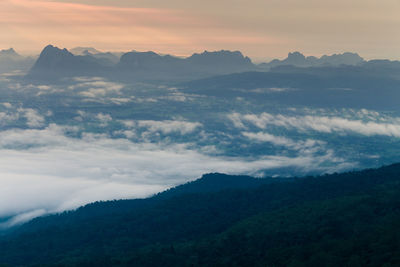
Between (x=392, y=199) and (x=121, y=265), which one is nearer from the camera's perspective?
(x=121, y=265)

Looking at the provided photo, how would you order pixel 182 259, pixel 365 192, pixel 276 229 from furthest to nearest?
pixel 365 192 < pixel 276 229 < pixel 182 259

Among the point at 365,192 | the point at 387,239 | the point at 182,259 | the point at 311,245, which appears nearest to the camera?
the point at 387,239

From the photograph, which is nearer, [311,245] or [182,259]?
[311,245]

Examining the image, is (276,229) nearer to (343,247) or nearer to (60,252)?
(343,247)

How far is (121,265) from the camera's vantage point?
155625mm

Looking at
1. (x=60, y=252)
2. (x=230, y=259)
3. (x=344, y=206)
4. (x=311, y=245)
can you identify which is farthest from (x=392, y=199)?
(x=60, y=252)

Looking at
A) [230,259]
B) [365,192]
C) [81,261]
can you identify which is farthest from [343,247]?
[81,261]

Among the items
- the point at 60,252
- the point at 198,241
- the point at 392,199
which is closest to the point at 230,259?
the point at 198,241

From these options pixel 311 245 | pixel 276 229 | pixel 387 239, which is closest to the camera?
pixel 387 239

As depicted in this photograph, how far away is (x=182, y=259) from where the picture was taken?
15788 cm

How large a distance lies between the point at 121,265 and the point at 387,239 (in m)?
65.8

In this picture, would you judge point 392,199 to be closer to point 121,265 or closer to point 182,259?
point 182,259

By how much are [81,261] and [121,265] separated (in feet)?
45.6

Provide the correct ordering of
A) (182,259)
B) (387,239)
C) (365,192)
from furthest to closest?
(365,192)
(182,259)
(387,239)
